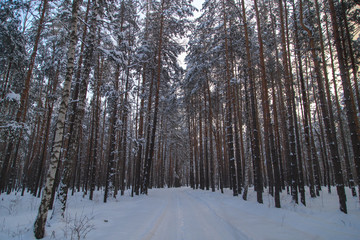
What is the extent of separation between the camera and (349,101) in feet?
25.5

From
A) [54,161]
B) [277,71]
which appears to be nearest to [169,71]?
[277,71]

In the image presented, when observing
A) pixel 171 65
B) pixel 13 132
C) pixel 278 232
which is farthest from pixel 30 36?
pixel 278 232

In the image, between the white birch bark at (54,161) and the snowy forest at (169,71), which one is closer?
the white birch bark at (54,161)

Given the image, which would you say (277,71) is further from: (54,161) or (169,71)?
(54,161)

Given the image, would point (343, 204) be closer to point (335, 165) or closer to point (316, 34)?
point (335, 165)

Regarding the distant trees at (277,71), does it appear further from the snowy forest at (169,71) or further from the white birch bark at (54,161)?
the white birch bark at (54,161)

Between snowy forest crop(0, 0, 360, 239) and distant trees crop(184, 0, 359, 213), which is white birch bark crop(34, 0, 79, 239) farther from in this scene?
distant trees crop(184, 0, 359, 213)

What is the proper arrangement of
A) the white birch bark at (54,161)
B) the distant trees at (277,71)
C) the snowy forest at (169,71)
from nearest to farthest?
the white birch bark at (54,161), the snowy forest at (169,71), the distant trees at (277,71)

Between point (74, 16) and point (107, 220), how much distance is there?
6.67m

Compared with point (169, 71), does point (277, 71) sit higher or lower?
lower

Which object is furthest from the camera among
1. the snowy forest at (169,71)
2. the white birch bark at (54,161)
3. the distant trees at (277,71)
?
the distant trees at (277,71)

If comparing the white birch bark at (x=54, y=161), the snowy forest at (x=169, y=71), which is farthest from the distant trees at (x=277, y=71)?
the white birch bark at (x=54, y=161)

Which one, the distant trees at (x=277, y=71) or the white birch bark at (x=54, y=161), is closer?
the white birch bark at (x=54, y=161)

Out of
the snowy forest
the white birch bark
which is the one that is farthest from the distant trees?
the white birch bark
